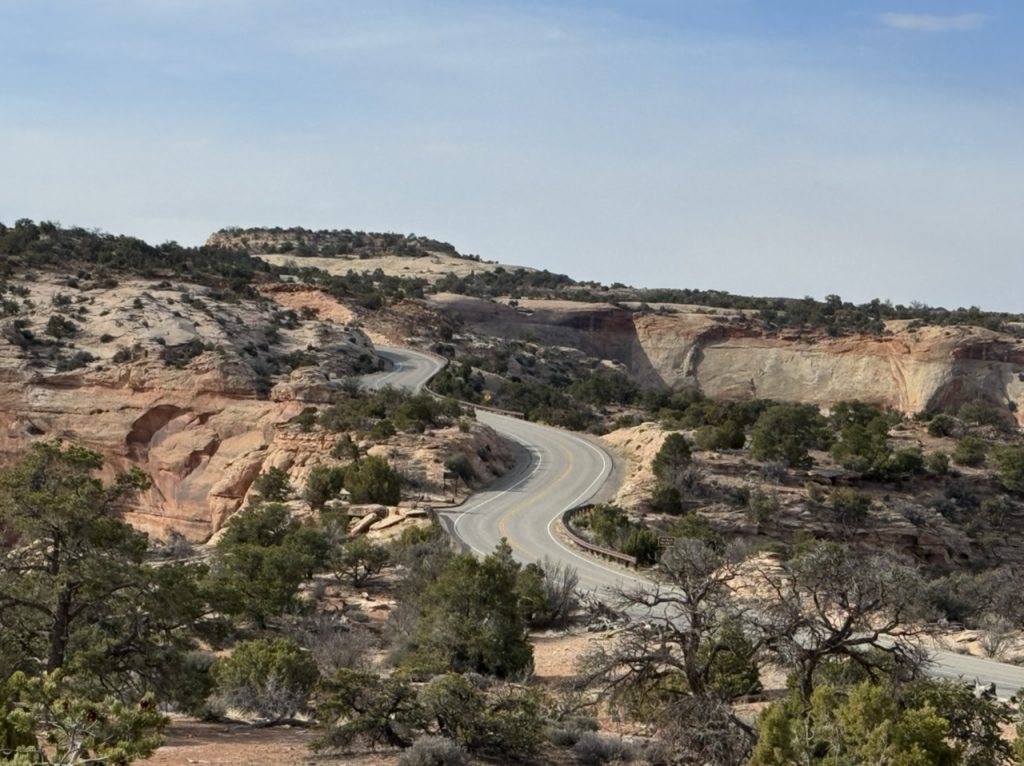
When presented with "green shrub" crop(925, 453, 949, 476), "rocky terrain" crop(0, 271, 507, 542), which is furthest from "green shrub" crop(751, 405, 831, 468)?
"rocky terrain" crop(0, 271, 507, 542)

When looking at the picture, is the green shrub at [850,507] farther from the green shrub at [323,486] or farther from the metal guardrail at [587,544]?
the green shrub at [323,486]

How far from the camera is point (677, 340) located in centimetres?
9862

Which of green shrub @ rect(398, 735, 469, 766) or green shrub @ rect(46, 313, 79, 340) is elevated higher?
green shrub @ rect(46, 313, 79, 340)

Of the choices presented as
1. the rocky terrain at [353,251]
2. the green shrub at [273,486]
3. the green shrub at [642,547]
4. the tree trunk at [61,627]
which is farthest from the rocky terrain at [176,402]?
the rocky terrain at [353,251]

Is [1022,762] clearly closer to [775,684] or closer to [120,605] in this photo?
[775,684]

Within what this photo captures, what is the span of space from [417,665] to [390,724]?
397 cm

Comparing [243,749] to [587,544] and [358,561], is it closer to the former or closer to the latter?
[358,561]

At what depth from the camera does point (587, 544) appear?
34.3 m

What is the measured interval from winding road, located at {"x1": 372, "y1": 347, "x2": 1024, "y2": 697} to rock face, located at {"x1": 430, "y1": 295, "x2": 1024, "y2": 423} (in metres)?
39.3

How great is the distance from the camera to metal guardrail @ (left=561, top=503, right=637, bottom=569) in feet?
106

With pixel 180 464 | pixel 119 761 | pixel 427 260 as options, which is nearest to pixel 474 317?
pixel 427 260

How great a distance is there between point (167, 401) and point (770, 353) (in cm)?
5837

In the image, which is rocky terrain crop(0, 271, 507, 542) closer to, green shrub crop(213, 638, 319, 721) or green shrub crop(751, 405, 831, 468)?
green shrub crop(751, 405, 831, 468)

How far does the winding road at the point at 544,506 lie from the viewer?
21.8 meters
